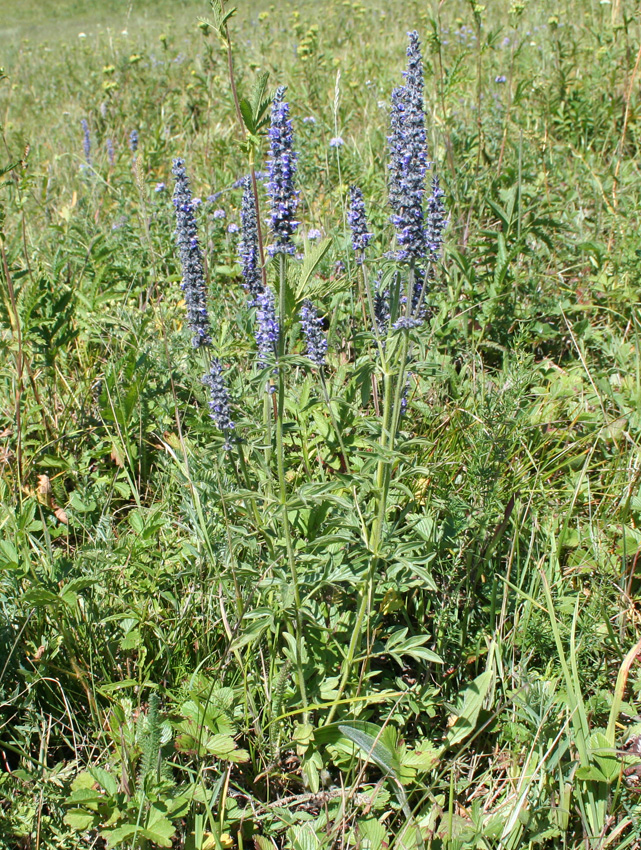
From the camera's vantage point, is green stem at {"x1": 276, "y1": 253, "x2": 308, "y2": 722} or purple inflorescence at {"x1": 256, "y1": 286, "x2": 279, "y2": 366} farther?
purple inflorescence at {"x1": 256, "y1": 286, "x2": 279, "y2": 366}

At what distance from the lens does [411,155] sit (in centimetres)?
164

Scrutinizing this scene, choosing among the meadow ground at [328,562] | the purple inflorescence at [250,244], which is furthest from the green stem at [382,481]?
the purple inflorescence at [250,244]

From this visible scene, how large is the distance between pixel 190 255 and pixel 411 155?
847 millimetres

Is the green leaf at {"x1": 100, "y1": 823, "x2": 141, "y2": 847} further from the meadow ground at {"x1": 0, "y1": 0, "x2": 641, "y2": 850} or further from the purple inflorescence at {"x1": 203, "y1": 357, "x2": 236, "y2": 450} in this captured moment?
the purple inflorescence at {"x1": 203, "y1": 357, "x2": 236, "y2": 450}

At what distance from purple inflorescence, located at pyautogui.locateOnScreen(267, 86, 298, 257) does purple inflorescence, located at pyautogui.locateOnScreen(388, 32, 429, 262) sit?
32 cm

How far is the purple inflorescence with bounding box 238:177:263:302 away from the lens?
2096 mm

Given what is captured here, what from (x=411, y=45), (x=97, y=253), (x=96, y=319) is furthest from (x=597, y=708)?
(x=97, y=253)

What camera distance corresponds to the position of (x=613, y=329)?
340cm

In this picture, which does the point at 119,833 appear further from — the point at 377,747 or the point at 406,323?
the point at 406,323

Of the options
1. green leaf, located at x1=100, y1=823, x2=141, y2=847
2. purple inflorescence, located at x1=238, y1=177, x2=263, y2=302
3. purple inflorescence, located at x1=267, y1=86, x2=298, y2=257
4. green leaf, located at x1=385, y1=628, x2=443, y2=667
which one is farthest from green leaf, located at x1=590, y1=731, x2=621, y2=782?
purple inflorescence, located at x1=238, y1=177, x2=263, y2=302

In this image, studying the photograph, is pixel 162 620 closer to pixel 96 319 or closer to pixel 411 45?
pixel 96 319

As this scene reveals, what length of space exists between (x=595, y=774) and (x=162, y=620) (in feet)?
A: 4.42

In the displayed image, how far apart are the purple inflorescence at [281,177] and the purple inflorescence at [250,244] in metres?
0.55

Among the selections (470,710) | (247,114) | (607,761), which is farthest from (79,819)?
(247,114)
